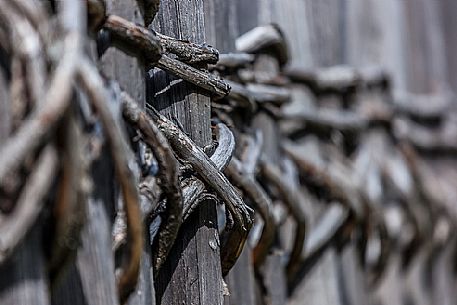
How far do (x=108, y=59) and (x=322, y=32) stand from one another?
2.87 ft

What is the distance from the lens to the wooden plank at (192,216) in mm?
953

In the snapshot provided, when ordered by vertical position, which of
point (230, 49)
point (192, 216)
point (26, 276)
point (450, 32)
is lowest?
→ point (26, 276)

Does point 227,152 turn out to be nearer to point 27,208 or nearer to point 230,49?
point 230,49

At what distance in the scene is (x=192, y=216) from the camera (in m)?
0.96

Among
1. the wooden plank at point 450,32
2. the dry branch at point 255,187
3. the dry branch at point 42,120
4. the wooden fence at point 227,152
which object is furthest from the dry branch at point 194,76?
the wooden plank at point 450,32

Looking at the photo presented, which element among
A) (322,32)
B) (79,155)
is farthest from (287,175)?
(79,155)

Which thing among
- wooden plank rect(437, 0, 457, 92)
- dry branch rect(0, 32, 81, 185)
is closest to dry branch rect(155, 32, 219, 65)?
dry branch rect(0, 32, 81, 185)

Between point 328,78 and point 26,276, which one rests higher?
point 328,78

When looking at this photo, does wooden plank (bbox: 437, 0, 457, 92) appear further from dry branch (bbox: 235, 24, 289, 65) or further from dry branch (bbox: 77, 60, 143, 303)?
dry branch (bbox: 77, 60, 143, 303)

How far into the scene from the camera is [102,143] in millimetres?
794

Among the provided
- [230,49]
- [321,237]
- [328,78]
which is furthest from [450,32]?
[230,49]

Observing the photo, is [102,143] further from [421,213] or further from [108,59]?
[421,213]

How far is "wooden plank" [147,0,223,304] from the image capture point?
0.95 meters

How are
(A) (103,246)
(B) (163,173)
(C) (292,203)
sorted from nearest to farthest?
1. (A) (103,246)
2. (B) (163,173)
3. (C) (292,203)
